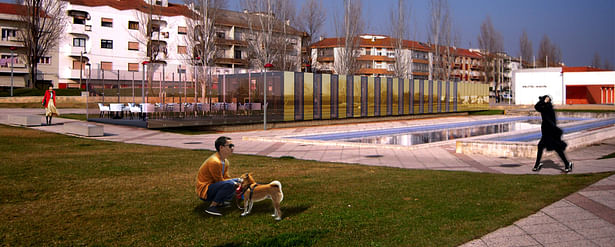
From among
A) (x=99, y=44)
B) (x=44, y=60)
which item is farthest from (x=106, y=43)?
(x=44, y=60)

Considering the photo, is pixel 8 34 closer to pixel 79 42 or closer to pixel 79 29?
pixel 79 42

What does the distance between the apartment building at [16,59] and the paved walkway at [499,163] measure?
35.0 metres

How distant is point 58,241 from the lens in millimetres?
4996

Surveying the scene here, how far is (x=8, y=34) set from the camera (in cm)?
5541

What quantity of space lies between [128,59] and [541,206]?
56.6m

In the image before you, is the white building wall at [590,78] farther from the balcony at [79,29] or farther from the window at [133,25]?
the balcony at [79,29]

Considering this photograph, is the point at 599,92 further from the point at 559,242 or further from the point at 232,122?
the point at 559,242

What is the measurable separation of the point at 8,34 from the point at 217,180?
60705 millimetres

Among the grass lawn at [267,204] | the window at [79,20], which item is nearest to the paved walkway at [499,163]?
the grass lawn at [267,204]

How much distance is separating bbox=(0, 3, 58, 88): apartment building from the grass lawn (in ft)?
166

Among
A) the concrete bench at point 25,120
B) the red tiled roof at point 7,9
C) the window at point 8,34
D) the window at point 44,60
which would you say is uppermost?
the red tiled roof at point 7,9

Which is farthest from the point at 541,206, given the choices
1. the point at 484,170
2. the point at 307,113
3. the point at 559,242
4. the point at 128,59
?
the point at 128,59

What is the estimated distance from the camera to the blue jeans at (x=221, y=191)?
19.5ft

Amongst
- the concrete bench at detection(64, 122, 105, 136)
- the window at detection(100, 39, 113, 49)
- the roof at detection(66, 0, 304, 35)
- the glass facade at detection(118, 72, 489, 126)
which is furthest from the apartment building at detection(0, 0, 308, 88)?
the concrete bench at detection(64, 122, 105, 136)
